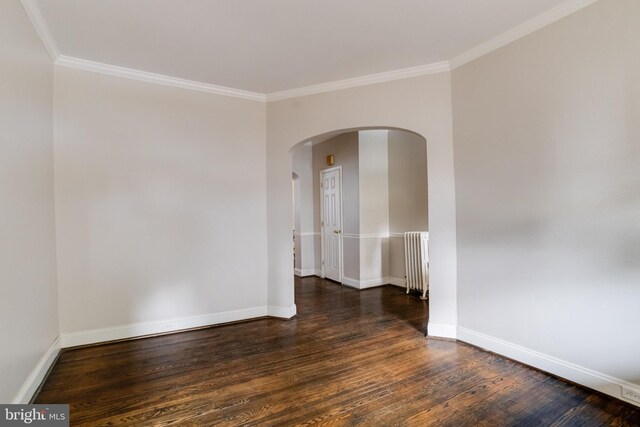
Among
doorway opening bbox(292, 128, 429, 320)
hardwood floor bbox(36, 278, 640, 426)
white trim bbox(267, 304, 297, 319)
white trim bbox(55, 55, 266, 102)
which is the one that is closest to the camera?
hardwood floor bbox(36, 278, 640, 426)

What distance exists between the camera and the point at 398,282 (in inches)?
225

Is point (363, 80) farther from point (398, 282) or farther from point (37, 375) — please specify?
point (37, 375)

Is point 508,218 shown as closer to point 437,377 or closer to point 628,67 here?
point 628,67

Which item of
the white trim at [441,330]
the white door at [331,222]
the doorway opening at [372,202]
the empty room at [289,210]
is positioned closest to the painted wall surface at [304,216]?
the white door at [331,222]

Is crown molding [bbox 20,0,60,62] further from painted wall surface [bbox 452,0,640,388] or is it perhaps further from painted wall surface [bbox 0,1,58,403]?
painted wall surface [bbox 452,0,640,388]

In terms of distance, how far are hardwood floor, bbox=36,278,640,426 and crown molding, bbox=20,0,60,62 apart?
9.21 feet

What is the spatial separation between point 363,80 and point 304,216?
141 inches

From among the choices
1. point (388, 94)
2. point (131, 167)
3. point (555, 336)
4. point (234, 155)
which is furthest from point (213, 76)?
point (555, 336)

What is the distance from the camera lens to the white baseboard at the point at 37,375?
2.11m

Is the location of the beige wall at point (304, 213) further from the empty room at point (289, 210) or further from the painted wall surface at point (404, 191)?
the empty room at point (289, 210)

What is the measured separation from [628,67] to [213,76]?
3.61m

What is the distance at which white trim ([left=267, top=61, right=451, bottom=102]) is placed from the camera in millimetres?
3338

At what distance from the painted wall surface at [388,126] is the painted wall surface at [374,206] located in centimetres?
183

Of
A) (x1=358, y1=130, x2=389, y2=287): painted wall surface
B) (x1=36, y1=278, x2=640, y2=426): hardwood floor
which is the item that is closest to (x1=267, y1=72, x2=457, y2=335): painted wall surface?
(x1=36, y1=278, x2=640, y2=426): hardwood floor
